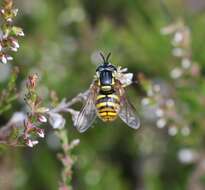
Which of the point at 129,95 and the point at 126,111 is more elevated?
the point at 129,95

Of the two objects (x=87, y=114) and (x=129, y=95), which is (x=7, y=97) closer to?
(x=87, y=114)

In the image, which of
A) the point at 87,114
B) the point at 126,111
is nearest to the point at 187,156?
the point at 126,111

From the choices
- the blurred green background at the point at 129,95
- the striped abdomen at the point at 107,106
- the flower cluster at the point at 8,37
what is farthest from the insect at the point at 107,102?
→ the blurred green background at the point at 129,95

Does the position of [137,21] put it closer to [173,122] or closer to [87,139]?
[87,139]

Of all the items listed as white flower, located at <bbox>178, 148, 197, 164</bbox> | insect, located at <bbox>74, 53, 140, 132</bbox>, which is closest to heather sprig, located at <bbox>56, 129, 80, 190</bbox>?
insect, located at <bbox>74, 53, 140, 132</bbox>

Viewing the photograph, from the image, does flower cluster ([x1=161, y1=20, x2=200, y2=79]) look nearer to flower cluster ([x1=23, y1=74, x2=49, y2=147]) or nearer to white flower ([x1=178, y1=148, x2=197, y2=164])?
white flower ([x1=178, y1=148, x2=197, y2=164])

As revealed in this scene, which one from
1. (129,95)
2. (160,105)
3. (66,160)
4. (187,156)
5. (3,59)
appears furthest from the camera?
(129,95)
